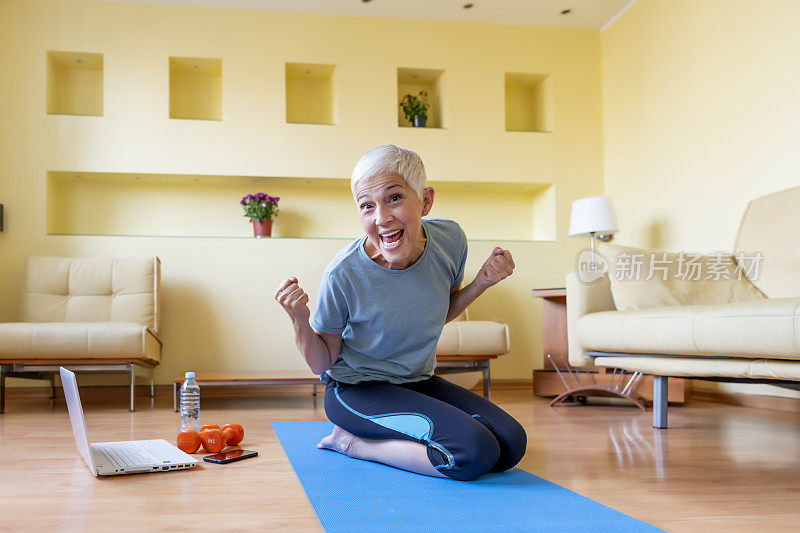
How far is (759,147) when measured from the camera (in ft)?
12.8

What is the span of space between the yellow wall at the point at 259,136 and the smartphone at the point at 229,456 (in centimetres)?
266

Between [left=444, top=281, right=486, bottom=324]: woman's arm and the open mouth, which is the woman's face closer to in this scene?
the open mouth

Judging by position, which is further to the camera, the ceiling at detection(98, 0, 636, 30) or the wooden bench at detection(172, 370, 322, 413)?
the ceiling at detection(98, 0, 636, 30)

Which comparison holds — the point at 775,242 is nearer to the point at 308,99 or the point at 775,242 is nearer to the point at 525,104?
the point at 525,104

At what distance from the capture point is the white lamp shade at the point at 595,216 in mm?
4867

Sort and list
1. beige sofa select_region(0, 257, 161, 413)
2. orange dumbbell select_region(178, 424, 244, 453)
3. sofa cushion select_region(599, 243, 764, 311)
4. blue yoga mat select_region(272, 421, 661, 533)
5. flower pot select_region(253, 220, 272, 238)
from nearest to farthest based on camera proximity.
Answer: blue yoga mat select_region(272, 421, 661, 533) → orange dumbbell select_region(178, 424, 244, 453) → sofa cushion select_region(599, 243, 764, 311) → beige sofa select_region(0, 257, 161, 413) → flower pot select_region(253, 220, 272, 238)

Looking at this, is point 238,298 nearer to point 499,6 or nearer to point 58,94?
point 58,94

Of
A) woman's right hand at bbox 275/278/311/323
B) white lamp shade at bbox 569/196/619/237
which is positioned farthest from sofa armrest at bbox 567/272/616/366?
woman's right hand at bbox 275/278/311/323

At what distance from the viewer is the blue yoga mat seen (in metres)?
1.43

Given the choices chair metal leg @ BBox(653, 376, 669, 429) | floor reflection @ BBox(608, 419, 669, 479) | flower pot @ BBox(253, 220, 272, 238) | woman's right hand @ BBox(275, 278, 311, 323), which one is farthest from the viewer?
flower pot @ BBox(253, 220, 272, 238)

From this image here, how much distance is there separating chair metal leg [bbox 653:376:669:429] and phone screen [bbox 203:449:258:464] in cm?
163

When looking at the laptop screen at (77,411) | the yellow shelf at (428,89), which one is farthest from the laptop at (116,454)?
the yellow shelf at (428,89)

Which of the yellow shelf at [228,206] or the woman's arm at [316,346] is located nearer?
the woman's arm at [316,346]

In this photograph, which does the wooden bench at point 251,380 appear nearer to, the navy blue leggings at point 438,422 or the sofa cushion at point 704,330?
the sofa cushion at point 704,330
